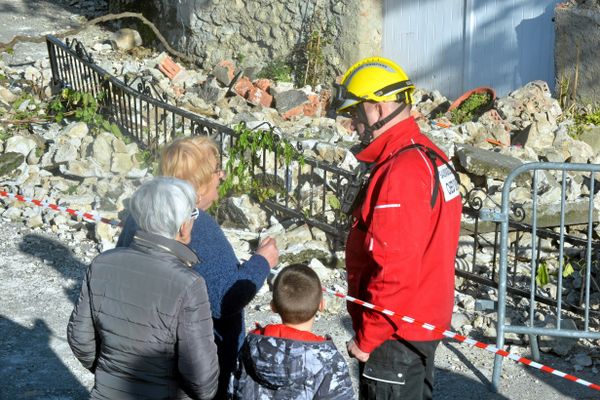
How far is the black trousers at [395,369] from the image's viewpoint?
329 cm

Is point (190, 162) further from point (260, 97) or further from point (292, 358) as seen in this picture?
point (260, 97)

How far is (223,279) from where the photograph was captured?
3.28 meters

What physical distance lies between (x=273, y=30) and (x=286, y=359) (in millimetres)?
9292

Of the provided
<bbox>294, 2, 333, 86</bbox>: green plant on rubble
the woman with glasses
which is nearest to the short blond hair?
the woman with glasses

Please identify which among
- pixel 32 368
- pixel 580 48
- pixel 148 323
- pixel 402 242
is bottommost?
pixel 32 368

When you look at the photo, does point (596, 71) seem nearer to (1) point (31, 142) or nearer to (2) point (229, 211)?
(2) point (229, 211)

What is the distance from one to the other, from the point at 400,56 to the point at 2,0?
25.9ft

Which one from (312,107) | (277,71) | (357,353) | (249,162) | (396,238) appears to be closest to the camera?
(396,238)

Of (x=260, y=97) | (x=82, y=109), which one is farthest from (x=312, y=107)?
(x=82, y=109)

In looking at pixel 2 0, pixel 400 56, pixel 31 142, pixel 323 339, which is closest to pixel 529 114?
pixel 400 56

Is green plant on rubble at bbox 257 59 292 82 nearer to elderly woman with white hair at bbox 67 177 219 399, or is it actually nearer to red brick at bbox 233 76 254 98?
red brick at bbox 233 76 254 98

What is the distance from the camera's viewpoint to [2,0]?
15281 mm

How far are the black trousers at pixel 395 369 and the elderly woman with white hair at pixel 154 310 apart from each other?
63cm

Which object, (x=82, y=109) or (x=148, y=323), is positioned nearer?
(x=148, y=323)
